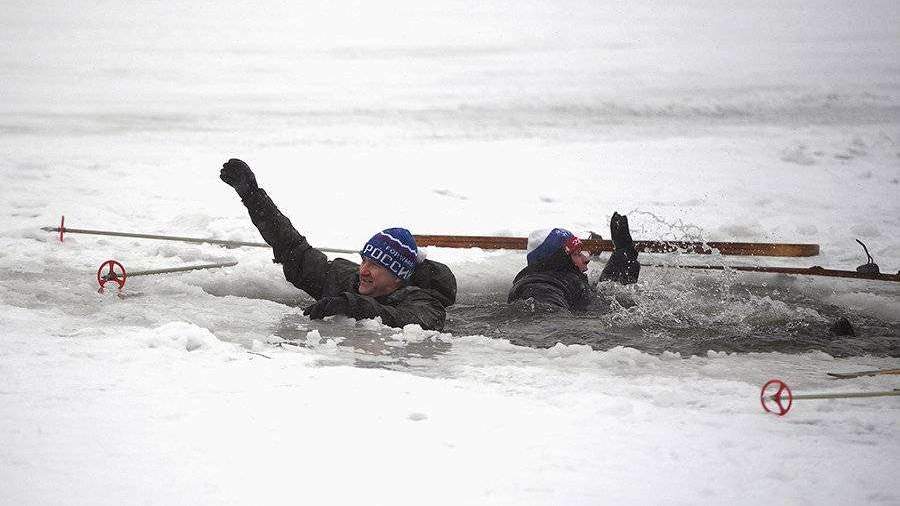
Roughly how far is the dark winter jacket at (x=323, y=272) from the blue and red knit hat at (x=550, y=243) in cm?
92

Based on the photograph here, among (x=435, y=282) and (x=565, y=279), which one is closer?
(x=435, y=282)

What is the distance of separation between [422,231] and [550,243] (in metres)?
1.76

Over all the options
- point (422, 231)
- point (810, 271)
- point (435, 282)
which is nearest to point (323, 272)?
point (435, 282)

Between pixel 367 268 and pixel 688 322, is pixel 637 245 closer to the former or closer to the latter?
pixel 688 322

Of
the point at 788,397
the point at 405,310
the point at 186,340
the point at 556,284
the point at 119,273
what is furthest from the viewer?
the point at 556,284

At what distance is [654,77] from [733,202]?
7.99 meters

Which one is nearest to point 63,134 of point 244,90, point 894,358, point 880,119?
point 244,90

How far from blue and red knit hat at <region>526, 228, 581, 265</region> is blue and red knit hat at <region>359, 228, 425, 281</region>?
1194mm

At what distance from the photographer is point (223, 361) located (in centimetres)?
411

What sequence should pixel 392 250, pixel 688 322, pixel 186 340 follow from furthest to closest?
pixel 688 322 < pixel 392 250 < pixel 186 340

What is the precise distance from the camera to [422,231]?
26.4 ft

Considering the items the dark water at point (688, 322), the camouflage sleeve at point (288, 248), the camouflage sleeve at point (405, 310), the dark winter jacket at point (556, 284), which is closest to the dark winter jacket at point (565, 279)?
the dark winter jacket at point (556, 284)

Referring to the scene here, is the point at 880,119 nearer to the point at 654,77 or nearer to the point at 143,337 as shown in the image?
the point at 654,77

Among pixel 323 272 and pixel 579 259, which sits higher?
pixel 579 259
